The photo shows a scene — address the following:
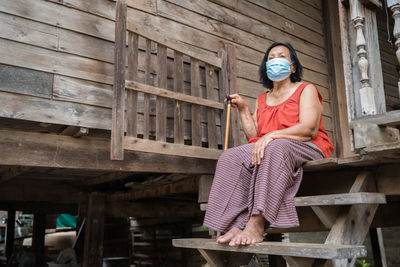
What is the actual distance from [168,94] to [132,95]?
1.04 ft

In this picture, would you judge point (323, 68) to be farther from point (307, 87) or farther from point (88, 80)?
point (88, 80)

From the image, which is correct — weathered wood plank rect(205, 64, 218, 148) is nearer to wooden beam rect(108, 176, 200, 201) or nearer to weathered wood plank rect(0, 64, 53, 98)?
wooden beam rect(108, 176, 200, 201)

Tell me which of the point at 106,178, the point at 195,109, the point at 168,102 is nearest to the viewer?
the point at 195,109

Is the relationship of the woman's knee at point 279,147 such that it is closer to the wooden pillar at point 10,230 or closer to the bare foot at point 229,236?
the bare foot at point 229,236

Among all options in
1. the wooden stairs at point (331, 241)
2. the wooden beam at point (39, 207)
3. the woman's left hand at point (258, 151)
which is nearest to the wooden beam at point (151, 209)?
the wooden beam at point (39, 207)

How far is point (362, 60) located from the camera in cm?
236

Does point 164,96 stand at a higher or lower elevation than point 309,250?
higher

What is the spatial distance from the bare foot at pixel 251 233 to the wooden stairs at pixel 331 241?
0.04 m

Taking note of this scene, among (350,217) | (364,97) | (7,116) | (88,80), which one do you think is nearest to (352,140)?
(364,97)

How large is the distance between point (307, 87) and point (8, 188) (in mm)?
3893

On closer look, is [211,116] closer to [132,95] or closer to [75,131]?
[132,95]

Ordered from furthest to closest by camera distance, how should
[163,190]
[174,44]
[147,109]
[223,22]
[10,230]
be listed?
[10,230] → [163,190] → [223,22] → [174,44] → [147,109]

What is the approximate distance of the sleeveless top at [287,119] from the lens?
2.71m

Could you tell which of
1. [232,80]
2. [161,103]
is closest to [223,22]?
[232,80]
